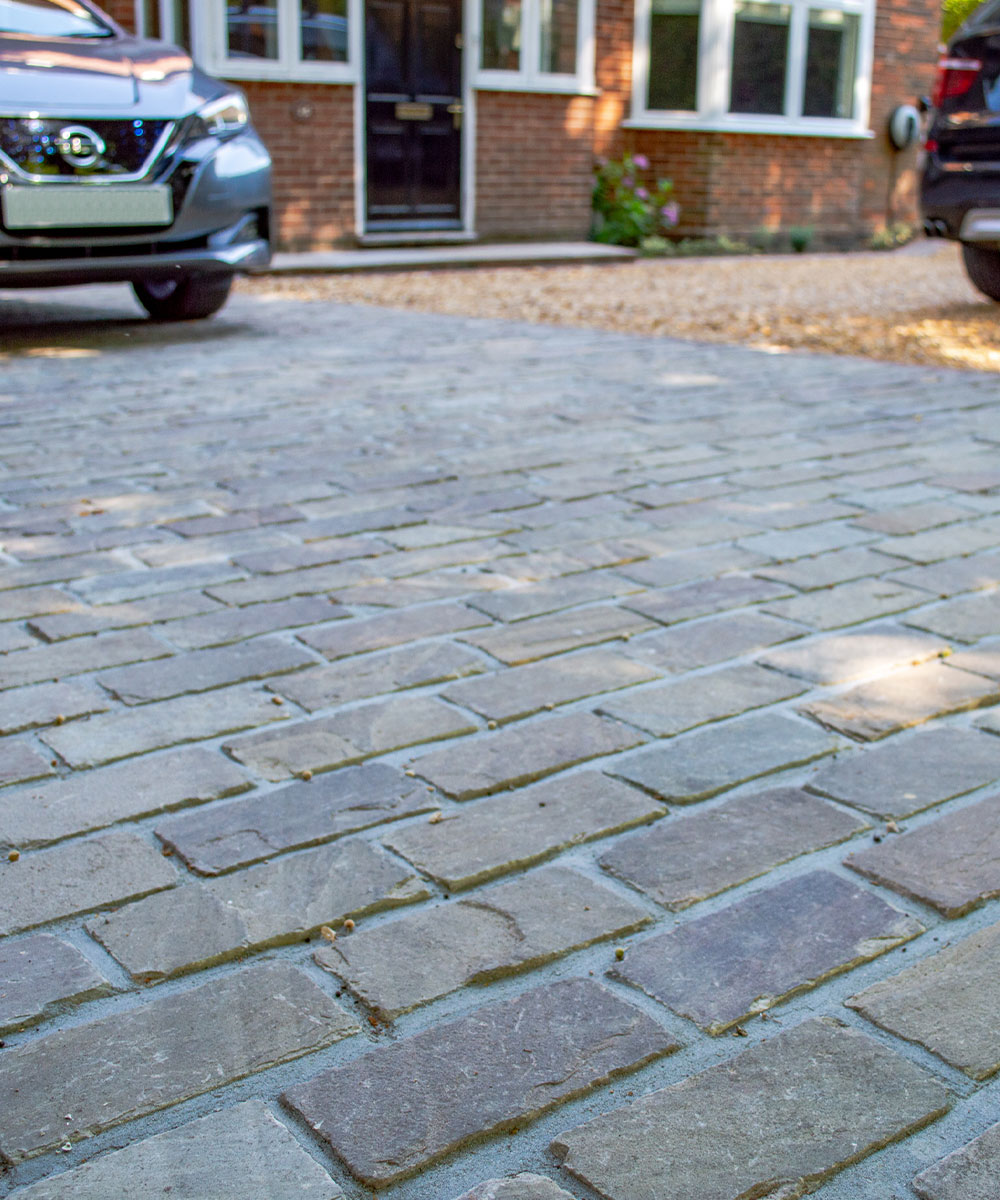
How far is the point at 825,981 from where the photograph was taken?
167 cm

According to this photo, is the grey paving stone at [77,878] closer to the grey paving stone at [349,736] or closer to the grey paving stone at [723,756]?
the grey paving stone at [349,736]

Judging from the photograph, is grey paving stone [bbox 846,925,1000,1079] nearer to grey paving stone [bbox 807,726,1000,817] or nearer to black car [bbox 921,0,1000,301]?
grey paving stone [bbox 807,726,1000,817]

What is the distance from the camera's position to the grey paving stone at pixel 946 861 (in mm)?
1859

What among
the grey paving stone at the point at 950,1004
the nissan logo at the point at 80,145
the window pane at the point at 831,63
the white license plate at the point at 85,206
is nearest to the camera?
the grey paving stone at the point at 950,1004

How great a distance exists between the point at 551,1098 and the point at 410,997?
9.6 inches

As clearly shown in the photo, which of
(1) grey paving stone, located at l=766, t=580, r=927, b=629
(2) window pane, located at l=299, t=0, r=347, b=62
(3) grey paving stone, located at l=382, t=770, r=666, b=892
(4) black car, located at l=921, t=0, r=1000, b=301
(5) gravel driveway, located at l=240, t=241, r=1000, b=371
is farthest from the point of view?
(2) window pane, located at l=299, t=0, r=347, b=62

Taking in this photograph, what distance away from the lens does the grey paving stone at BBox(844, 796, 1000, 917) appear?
1.86 metres

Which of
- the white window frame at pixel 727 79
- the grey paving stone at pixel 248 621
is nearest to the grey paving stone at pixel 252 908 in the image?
the grey paving stone at pixel 248 621

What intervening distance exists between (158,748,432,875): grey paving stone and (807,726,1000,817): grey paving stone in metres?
0.65

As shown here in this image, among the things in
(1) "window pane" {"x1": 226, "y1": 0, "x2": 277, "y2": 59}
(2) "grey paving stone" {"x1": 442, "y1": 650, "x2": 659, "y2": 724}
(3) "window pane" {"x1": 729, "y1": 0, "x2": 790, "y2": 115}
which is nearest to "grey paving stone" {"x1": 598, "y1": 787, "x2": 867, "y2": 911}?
(2) "grey paving stone" {"x1": 442, "y1": 650, "x2": 659, "y2": 724}

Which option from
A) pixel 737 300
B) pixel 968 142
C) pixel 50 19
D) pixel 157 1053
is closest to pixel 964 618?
pixel 157 1053

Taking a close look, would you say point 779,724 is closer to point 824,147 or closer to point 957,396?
point 957,396

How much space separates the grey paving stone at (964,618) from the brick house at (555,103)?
964 centimetres

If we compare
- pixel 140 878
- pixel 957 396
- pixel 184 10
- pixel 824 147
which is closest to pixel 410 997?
pixel 140 878
